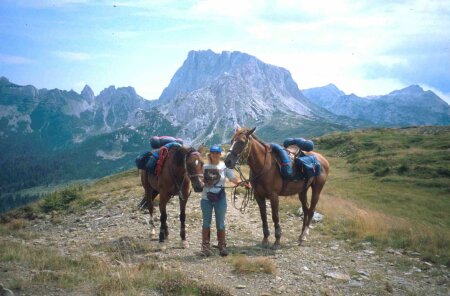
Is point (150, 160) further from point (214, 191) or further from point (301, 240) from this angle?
point (301, 240)

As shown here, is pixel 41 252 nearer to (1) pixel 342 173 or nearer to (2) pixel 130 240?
(2) pixel 130 240

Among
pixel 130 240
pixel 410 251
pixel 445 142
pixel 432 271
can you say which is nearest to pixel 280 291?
pixel 432 271

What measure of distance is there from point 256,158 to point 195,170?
1973 mm

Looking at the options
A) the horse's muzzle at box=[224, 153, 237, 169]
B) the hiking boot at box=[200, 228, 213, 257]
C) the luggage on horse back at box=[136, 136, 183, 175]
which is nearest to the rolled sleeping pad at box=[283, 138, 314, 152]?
the horse's muzzle at box=[224, 153, 237, 169]

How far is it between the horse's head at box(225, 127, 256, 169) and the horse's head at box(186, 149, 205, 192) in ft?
2.71

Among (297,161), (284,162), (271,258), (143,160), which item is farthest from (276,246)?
(143,160)

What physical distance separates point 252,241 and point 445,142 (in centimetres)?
4967

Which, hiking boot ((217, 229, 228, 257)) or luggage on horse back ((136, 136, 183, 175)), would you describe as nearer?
hiking boot ((217, 229, 228, 257))

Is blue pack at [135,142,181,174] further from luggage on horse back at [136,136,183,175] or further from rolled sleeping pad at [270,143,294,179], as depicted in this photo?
rolled sleeping pad at [270,143,294,179]

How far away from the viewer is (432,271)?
845 cm

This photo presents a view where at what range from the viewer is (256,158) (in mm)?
10375

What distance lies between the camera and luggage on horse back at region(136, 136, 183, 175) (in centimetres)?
1122

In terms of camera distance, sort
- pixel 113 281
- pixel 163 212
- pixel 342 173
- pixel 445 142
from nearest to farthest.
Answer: pixel 113 281 → pixel 163 212 → pixel 342 173 → pixel 445 142

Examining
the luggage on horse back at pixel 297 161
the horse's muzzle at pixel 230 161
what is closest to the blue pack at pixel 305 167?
the luggage on horse back at pixel 297 161
